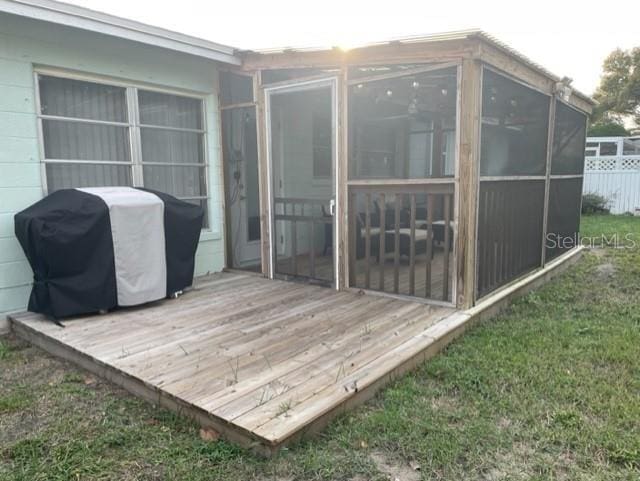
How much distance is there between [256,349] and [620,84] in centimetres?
2284

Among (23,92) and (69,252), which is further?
(23,92)

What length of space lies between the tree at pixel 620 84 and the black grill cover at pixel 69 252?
2165 centimetres

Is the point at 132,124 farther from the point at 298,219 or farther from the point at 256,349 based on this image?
the point at 256,349

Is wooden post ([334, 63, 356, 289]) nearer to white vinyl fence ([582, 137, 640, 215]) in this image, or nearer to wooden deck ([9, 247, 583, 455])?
wooden deck ([9, 247, 583, 455])

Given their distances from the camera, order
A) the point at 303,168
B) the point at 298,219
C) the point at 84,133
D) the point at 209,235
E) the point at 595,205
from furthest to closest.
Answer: the point at 595,205 < the point at 303,168 < the point at 209,235 < the point at 298,219 < the point at 84,133

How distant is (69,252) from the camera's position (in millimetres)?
3543

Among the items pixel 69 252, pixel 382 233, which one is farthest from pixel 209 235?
pixel 382 233

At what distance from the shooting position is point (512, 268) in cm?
480

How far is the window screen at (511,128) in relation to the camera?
3.93 meters

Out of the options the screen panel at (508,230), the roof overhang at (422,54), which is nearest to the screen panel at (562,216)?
the screen panel at (508,230)

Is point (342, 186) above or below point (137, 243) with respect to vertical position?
above

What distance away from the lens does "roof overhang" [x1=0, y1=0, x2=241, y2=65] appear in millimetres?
3406

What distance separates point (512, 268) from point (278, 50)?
3.18 metres

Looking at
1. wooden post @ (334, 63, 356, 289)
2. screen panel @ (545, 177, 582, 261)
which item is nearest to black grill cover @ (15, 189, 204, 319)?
wooden post @ (334, 63, 356, 289)
